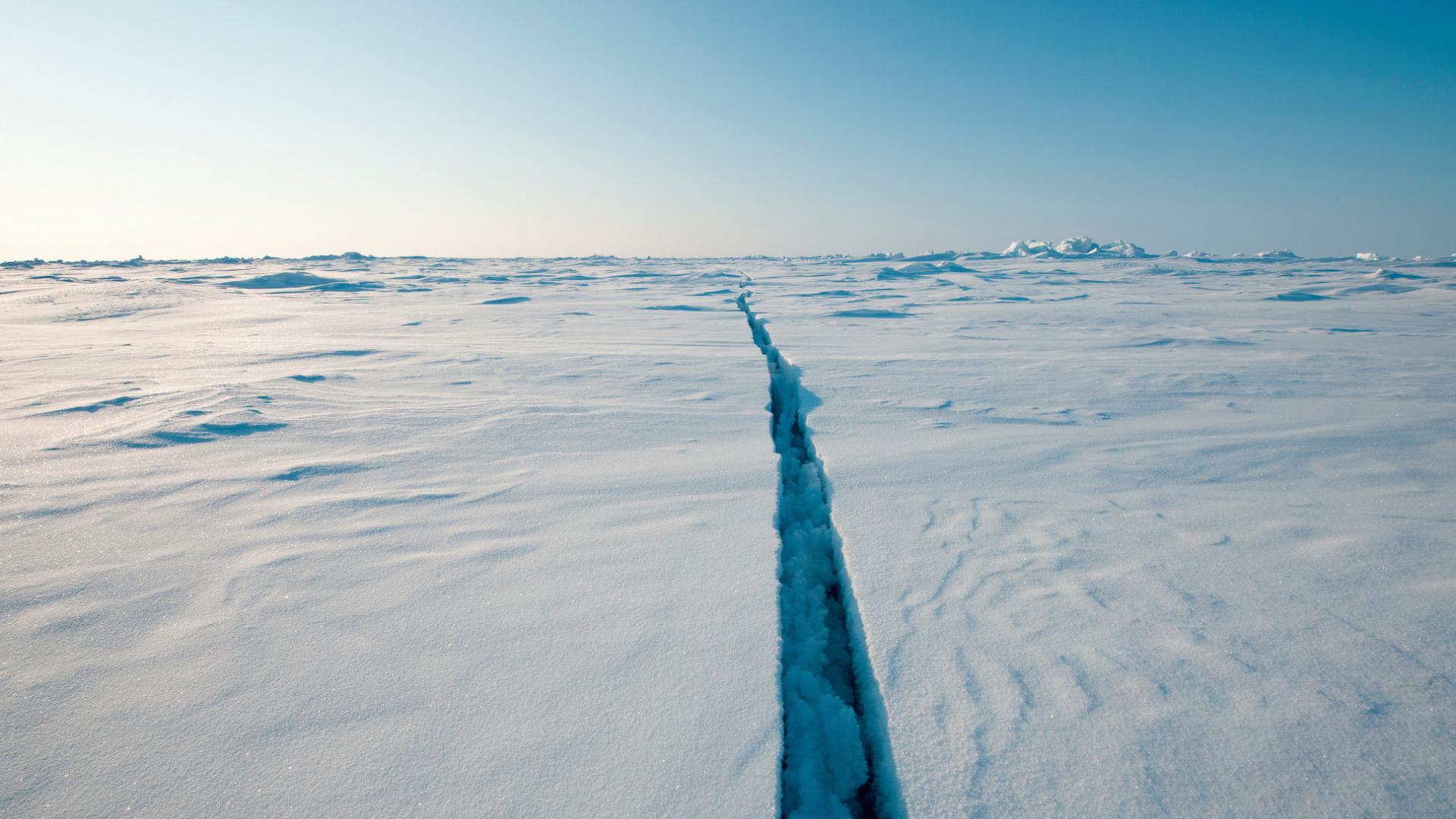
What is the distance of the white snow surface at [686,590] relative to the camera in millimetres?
1047

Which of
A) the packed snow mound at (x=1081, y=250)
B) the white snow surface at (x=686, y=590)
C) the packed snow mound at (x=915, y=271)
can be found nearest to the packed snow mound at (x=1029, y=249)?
the packed snow mound at (x=1081, y=250)

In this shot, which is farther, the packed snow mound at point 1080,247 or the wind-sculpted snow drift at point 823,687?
the packed snow mound at point 1080,247

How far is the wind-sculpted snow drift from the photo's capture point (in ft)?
3.76

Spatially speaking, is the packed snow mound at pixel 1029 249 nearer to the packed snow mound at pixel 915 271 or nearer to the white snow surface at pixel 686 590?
the packed snow mound at pixel 915 271

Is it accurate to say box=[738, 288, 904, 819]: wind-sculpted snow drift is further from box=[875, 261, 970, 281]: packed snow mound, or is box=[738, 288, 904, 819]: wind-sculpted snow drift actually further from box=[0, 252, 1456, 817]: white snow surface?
box=[875, 261, 970, 281]: packed snow mound

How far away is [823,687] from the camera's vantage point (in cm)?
139

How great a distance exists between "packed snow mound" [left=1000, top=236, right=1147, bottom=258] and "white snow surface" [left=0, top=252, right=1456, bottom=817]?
26.1 metres

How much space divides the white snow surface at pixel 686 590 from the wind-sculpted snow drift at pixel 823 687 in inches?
3.3

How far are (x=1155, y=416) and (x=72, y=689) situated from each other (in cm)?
412

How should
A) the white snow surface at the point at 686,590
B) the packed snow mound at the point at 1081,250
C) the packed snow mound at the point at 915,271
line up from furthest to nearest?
the packed snow mound at the point at 1081,250
the packed snow mound at the point at 915,271
the white snow surface at the point at 686,590

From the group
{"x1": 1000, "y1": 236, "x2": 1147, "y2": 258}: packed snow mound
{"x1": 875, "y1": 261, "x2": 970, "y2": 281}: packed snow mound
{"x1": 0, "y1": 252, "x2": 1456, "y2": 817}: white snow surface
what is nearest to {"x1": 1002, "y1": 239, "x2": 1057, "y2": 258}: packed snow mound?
{"x1": 1000, "y1": 236, "x2": 1147, "y2": 258}: packed snow mound

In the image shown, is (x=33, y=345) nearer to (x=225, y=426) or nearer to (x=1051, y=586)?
(x=225, y=426)

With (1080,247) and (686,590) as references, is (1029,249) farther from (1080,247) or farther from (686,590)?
(686,590)

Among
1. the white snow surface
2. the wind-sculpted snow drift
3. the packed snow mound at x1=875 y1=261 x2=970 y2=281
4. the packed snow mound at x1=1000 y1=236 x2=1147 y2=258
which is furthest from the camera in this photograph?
the packed snow mound at x1=1000 y1=236 x2=1147 y2=258
